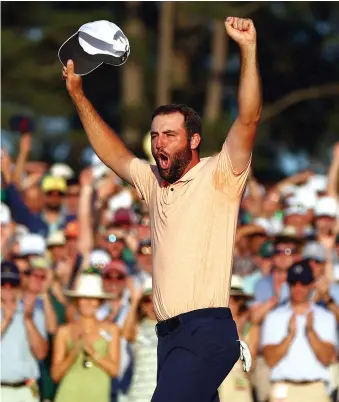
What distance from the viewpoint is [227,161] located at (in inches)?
313

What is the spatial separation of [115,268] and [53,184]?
308cm

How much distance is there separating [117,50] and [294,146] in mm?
26085

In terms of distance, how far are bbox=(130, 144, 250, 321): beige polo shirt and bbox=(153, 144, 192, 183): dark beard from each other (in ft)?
Result: 0.17

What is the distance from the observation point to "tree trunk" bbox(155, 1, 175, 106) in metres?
29.0

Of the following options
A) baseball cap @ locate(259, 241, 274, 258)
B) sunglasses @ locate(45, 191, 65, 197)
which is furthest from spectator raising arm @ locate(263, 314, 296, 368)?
sunglasses @ locate(45, 191, 65, 197)

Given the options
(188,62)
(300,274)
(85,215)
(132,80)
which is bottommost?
(300,274)

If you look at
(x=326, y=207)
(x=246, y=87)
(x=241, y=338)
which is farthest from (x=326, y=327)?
(x=246, y=87)

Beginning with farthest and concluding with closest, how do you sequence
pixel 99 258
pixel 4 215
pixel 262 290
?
pixel 4 215
pixel 99 258
pixel 262 290

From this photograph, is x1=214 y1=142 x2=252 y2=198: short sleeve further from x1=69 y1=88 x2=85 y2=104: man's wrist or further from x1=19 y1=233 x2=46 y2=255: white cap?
x1=19 y1=233 x2=46 y2=255: white cap

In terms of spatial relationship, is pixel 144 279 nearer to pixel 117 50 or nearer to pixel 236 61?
pixel 117 50

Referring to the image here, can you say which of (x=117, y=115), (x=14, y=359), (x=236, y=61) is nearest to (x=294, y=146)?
(x=236, y=61)

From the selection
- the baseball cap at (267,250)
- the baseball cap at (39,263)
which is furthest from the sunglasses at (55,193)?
the baseball cap at (267,250)

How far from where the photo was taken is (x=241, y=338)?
1199cm

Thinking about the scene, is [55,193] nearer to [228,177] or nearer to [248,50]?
[228,177]
